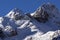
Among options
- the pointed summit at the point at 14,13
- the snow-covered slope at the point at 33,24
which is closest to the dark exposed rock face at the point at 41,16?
the snow-covered slope at the point at 33,24

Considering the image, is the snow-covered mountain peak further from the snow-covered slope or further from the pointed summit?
the pointed summit

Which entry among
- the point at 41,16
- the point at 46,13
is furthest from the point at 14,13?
the point at 46,13

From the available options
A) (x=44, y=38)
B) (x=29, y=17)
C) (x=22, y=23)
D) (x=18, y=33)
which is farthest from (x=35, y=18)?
(x=44, y=38)

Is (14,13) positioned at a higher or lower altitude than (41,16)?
higher

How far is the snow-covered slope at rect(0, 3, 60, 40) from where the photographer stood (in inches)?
667

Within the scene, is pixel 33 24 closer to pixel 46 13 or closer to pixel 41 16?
pixel 41 16

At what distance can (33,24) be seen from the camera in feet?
62.8

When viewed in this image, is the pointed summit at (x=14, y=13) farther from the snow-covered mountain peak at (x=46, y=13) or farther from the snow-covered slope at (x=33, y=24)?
the snow-covered mountain peak at (x=46, y=13)

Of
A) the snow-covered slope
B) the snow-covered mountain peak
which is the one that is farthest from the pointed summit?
the snow-covered mountain peak

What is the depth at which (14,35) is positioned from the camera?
58.1ft

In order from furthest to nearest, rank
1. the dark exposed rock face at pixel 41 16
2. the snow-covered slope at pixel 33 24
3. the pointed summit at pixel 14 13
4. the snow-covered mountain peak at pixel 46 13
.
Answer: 1. the snow-covered mountain peak at pixel 46 13
2. the dark exposed rock face at pixel 41 16
3. the pointed summit at pixel 14 13
4. the snow-covered slope at pixel 33 24

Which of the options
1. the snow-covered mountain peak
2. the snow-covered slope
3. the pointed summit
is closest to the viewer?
the snow-covered slope

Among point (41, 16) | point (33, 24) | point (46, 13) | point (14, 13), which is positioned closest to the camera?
point (33, 24)

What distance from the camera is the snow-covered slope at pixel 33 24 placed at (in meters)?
16.9
